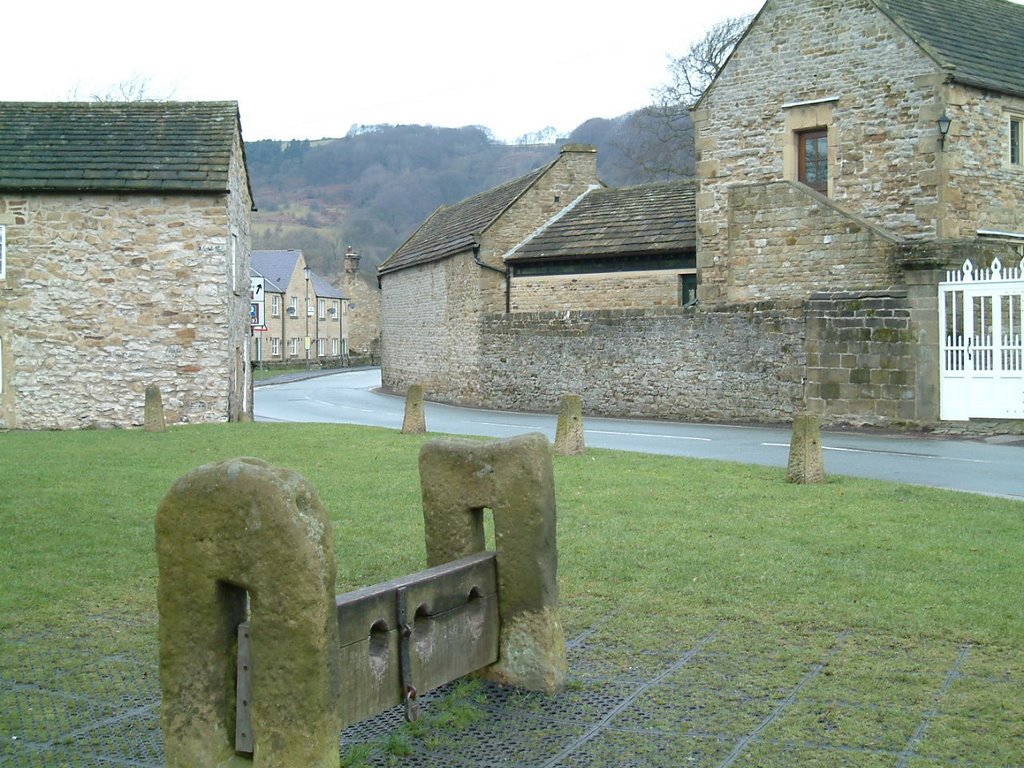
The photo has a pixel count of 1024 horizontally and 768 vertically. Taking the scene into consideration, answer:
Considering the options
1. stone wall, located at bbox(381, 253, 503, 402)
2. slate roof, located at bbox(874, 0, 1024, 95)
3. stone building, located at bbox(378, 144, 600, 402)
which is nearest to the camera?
slate roof, located at bbox(874, 0, 1024, 95)

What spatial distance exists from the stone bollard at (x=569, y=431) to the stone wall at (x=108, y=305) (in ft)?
34.8

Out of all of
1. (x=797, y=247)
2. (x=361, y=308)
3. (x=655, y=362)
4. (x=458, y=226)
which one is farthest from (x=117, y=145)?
(x=361, y=308)

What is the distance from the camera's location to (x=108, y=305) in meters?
23.4

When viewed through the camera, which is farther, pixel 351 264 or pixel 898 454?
pixel 351 264

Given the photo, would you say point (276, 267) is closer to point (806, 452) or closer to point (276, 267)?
point (276, 267)

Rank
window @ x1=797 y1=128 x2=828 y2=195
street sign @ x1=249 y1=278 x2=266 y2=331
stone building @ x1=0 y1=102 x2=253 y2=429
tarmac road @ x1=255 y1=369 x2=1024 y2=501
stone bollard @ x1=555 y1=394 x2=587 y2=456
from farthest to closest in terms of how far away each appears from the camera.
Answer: street sign @ x1=249 y1=278 x2=266 y2=331 → window @ x1=797 y1=128 x2=828 y2=195 → stone building @ x1=0 y1=102 x2=253 y2=429 → stone bollard @ x1=555 y1=394 x2=587 y2=456 → tarmac road @ x1=255 y1=369 x2=1024 y2=501

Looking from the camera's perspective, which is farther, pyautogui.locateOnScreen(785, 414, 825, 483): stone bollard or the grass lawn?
pyautogui.locateOnScreen(785, 414, 825, 483): stone bollard

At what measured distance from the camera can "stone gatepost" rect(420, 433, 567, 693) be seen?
5.33 metres

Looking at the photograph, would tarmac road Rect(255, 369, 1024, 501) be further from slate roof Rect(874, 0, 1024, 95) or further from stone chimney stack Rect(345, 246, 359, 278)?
stone chimney stack Rect(345, 246, 359, 278)

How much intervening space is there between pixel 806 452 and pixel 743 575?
16.1 feet

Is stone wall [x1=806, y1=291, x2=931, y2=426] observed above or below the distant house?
below

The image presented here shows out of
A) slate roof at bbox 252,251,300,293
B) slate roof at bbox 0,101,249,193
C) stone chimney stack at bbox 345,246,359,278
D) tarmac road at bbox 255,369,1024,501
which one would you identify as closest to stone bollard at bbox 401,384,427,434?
tarmac road at bbox 255,369,1024,501

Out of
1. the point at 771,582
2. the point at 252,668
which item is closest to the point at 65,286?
the point at 771,582

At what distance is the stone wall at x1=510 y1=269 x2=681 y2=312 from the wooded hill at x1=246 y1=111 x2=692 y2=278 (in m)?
35.4
